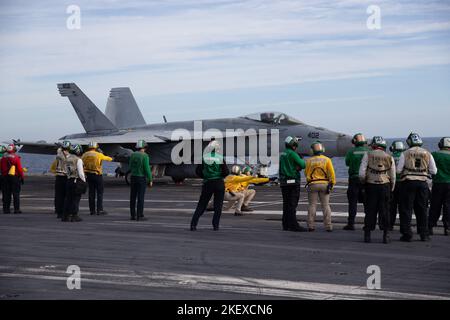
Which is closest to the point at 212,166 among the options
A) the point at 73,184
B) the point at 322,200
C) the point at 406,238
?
the point at 322,200

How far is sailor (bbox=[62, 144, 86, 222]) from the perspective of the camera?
16.9 metres

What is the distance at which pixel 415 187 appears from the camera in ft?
44.4

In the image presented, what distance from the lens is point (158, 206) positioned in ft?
72.8

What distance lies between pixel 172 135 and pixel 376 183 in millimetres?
21414

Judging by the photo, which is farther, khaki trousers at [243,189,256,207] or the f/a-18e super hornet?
the f/a-18e super hornet

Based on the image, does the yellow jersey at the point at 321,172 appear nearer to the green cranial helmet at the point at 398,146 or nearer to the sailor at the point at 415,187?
the green cranial helmet at the point at 398,146

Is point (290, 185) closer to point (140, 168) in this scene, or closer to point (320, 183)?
point (320, 183)

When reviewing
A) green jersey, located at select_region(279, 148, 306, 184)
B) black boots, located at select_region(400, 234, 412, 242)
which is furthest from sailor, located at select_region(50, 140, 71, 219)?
black boots, located at select_region(400, 234, 412, 242)

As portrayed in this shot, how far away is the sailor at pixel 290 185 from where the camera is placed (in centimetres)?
1519

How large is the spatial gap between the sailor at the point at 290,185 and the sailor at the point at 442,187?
9.19 ft

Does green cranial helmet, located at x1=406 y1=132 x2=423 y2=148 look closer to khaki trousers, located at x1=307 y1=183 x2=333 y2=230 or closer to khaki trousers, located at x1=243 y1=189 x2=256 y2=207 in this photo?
khaki trousers, located at x1=307 y1=183 x2=333 y2=230

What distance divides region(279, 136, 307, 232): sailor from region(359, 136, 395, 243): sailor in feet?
6.80
